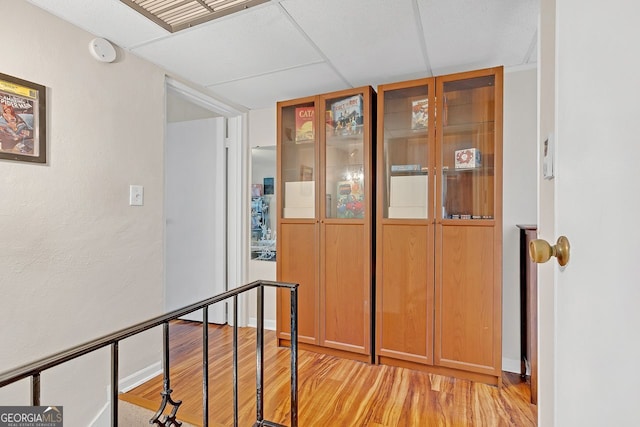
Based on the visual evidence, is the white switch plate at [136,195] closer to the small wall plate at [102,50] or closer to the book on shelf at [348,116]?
the small wall plate at [102,50]

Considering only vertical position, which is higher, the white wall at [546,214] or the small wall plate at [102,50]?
the small wall plate at [102,50]

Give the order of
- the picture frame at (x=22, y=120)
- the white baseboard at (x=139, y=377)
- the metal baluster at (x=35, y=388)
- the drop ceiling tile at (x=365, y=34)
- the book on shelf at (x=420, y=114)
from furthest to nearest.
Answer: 1. the book on shelf at (x=420, y=114)
2. the white baseboard at (x=139, y=377)
3. the drop ceiling tile at (x=365, y=34)
4. the picture frame at (x=22, y=120)
5. the metal baluster at (x=35, y=388)

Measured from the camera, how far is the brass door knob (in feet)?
2.10

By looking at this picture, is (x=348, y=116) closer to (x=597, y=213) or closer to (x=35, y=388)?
(x=597, y=213)

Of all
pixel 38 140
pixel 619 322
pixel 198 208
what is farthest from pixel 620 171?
pixel 198 208

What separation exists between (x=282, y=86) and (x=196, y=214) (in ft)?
5.10

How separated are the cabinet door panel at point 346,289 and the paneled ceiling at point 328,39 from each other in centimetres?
116

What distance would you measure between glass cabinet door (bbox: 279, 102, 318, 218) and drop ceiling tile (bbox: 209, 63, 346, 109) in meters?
0.15

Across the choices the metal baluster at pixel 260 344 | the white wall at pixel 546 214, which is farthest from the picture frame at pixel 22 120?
the white wall at pixel 546 214

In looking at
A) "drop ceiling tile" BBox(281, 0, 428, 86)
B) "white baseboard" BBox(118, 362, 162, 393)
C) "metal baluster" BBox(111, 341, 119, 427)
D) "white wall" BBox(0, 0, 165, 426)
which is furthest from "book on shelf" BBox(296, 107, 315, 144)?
"metal baluster" BBox(111, 341, 119, 427)

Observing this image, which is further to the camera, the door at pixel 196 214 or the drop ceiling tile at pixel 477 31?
the door at pixel 196 214

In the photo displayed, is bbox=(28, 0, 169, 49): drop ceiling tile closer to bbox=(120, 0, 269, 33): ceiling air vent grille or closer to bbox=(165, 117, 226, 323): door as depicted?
bbox=(120, 0, 269, 33): ceiling air vent grille

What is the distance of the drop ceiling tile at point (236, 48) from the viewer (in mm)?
1736

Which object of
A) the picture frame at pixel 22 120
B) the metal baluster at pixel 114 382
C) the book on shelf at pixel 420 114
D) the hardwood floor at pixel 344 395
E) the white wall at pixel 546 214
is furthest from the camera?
the book on shelf at pixel 420 114
